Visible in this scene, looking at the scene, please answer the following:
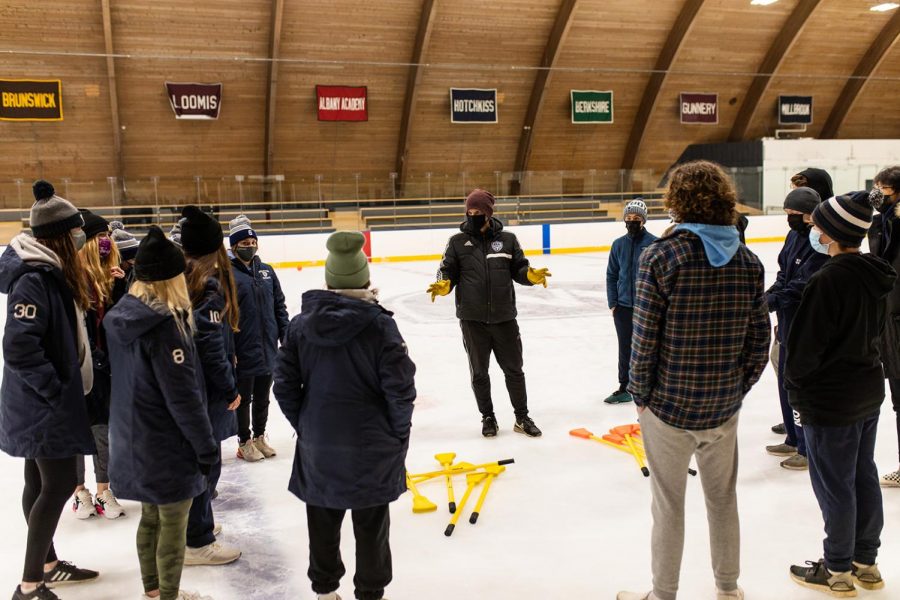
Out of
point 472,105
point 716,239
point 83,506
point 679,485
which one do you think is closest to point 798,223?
point 716,239

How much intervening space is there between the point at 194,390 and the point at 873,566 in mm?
2614

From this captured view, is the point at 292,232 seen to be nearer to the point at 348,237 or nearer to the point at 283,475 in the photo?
the point at 283,475

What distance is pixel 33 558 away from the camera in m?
2.88

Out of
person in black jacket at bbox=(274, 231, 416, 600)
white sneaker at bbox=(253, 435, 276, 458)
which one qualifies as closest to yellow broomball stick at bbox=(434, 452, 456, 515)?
white sneaker at bbox=(253, 435, 276, 458)

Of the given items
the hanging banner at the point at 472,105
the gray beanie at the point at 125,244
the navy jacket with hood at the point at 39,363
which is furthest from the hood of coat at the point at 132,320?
the hanging banner at the point at 472,105

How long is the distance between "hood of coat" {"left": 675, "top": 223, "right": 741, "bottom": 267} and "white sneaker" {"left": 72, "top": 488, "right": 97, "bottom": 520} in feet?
10.3

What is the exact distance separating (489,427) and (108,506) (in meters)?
2.32

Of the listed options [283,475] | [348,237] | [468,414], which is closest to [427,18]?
[468,414]

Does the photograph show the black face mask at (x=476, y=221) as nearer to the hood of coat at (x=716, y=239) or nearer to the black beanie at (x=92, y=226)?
the black beanie at (x=92, y=226)

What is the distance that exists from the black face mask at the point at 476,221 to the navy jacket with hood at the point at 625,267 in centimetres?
103

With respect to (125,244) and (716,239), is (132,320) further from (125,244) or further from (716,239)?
(716,239)

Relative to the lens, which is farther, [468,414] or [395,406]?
Result: [468,414]

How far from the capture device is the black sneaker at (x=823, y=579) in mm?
2887

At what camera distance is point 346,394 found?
8.26 feet
